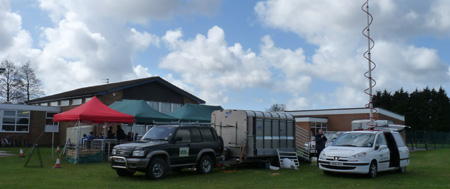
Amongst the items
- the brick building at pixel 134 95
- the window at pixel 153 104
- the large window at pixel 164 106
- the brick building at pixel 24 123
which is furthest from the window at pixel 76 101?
the large window at pixel 164 106

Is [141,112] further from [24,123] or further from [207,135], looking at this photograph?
[24,123]

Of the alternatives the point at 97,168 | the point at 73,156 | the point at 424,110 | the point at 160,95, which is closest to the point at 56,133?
the point at 160,95

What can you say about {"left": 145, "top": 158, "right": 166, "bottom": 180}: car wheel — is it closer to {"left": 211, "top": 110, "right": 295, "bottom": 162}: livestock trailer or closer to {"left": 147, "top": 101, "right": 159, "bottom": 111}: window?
{"left": 211, "top": 110, "right": 295, "bottom": 162}: livestock trailer

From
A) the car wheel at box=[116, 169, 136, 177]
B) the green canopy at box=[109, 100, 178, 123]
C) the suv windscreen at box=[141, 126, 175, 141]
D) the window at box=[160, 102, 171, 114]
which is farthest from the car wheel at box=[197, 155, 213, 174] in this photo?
the window at box=[160, 102, 171, 114]

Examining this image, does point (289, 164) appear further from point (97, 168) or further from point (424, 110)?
point (424, 110)

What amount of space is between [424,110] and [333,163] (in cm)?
7019

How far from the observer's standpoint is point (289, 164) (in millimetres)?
16719

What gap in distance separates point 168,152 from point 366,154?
6.48 meters

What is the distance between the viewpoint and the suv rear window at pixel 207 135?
14.3 meters

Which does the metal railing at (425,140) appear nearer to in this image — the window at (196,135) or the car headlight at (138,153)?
the window at (196,135)

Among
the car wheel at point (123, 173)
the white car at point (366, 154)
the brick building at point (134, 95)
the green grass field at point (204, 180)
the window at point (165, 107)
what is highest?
the brick building at point (134, 95)

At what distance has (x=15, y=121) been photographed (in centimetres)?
3083

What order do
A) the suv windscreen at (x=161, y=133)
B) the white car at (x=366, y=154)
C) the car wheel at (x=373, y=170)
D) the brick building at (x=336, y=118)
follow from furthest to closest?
the brick building at (x=336, y=118) < the suv windscreen at (x=161, y=133) < the car wheel at (x=373, y=170) < the white car at (x=366, y=154)

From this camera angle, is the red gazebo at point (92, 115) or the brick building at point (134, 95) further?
the brick building at point (134, 95)
